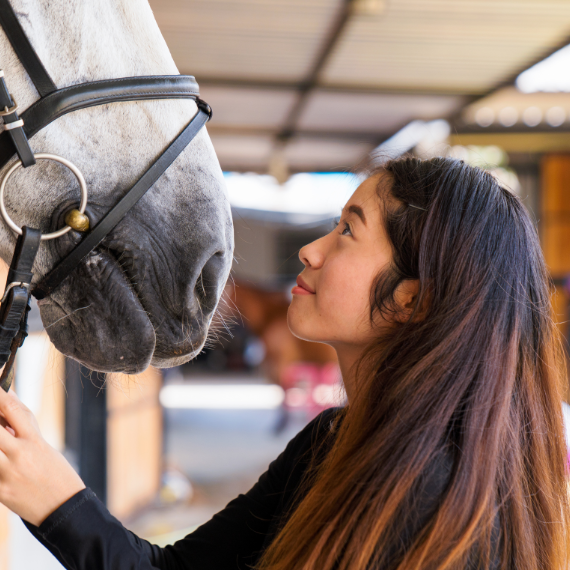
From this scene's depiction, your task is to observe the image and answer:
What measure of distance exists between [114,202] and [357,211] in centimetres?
32

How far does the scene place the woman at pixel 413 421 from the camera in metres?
0.57

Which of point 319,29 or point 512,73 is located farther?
point 512,73

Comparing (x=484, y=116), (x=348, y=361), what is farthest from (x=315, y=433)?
(x=484, y=116)

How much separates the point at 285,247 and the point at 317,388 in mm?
4511

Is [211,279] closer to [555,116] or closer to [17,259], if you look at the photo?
[17,259]

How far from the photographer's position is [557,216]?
5762 mm

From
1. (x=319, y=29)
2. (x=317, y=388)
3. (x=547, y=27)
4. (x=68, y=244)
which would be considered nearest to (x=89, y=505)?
(x=68, y=244)

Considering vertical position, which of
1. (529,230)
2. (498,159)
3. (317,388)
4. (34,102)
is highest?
(498,159)

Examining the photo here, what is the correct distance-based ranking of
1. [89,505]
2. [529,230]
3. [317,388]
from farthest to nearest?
Answer: 1. [317,388]
2. [529,230]
3. [89,505]

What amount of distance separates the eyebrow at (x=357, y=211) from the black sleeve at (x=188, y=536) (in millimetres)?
322

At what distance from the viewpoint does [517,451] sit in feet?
2.17

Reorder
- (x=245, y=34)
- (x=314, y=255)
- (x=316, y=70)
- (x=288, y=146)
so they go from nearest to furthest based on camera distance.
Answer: (x=314, y=255) → (x=245, y=34) → (x=316, y=70) → (x=288, y=146)

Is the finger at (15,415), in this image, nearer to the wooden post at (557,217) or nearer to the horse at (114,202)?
the horse at (114,202)

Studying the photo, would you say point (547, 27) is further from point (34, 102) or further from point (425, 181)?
point (34, 102)
